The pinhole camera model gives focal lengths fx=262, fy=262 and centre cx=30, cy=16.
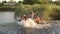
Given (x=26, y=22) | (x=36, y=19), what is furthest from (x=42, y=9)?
(x=26, y=22)

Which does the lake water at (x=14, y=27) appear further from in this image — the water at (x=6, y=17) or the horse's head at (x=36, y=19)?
the horse's head at (x=36, y=19)

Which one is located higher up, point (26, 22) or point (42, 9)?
point (42, 9)

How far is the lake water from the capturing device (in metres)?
3.17

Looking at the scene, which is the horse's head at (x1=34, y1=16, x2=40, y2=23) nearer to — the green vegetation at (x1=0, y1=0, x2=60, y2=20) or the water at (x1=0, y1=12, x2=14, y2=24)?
the green vegetation at (x1=0, y1=0, x2=60, y2=20)

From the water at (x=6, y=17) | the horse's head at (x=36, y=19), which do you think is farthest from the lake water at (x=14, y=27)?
the horse's head at (x=36, y=19)

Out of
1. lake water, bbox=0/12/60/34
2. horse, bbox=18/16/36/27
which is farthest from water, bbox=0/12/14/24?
horse, bbox=18/16/36/27

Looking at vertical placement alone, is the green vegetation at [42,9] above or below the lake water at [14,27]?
above

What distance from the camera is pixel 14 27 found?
3195mm

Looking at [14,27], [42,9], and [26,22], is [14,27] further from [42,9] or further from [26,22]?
[42,9]

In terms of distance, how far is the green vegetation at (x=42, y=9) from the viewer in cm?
322

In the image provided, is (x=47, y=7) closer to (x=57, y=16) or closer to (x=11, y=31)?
(x=57, y=16)

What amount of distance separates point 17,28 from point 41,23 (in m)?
0.30

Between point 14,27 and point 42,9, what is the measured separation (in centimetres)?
41

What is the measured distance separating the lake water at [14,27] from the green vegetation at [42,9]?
0.28ft
